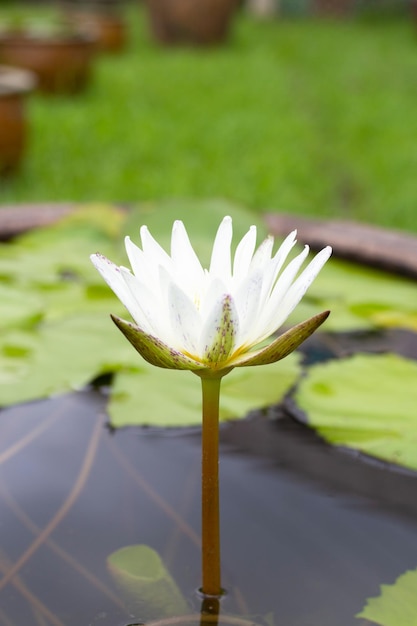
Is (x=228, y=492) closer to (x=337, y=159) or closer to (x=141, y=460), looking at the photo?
(x=141, y=460)

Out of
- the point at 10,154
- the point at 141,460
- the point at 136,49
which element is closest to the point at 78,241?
the point at 141,460

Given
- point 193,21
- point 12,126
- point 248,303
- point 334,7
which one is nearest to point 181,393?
point 248,303

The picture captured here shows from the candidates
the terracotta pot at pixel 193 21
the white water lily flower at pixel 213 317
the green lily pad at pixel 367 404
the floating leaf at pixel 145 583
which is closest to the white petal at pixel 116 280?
the white water lily flower at pixel 213 317

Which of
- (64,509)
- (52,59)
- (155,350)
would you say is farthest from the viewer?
(52,59)

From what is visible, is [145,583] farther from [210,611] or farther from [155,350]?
[155,350]

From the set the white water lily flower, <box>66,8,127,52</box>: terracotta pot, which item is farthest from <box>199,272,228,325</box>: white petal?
<box>66,8,127,52</box>: terracotta pot

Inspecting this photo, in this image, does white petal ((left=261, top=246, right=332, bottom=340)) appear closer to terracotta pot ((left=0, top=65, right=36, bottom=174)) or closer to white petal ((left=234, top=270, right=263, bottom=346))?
white petal ((left=234, top=270, right=263, bottom=346))
